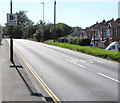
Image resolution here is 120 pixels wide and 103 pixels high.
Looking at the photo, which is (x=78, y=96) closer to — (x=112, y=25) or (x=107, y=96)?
(x=107, y=96)

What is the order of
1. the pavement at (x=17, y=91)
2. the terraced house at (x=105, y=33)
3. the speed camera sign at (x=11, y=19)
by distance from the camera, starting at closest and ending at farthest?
the pavement at (x=17, y=91)
the speed camera sign at (x=11, y=19)
the terraced house at (x=105, y=33)

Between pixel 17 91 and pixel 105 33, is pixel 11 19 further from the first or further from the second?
pixel 105 33

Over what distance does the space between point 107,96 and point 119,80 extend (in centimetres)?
333

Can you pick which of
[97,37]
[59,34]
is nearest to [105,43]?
[97,37]

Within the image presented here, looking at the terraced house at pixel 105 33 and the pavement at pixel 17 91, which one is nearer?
the pavement at pixel 17 91

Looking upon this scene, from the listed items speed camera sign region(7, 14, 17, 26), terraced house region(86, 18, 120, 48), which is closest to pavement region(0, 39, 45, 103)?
speed camera sign region(7, 14, 17, 26)

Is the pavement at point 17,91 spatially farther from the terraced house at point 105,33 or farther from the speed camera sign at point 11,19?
the terraced house at point 105,33

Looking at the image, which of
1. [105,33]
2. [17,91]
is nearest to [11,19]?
[17,91]

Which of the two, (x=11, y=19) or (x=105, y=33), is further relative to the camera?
(x=105, y=33)

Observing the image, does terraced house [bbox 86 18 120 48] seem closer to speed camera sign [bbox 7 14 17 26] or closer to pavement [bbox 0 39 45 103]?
speed camera sign [bbox 7 14 17 26]

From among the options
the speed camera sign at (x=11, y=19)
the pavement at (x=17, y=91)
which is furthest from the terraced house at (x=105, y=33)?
the pavement at (x=17, y=91)

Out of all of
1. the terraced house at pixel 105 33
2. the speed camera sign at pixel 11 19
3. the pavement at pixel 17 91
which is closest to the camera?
the pavement at pixel 17 91

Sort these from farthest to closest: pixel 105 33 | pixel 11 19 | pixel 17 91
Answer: pixel 105 33 < pixel 11 19 < pixel 17 91

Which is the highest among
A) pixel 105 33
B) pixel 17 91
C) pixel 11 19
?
pixel 11 19
